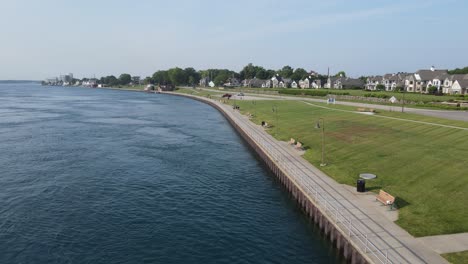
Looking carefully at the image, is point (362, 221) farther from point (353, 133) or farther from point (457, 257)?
point (353, 133)

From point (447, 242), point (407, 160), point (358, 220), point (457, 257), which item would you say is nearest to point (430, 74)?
point (407, 160)

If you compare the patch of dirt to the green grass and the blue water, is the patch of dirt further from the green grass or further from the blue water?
the green grass

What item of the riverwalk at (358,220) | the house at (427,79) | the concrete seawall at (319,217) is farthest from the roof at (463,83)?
the riverwalk at (358,220)

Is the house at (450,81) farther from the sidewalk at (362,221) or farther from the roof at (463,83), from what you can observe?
the sidewalk at (362,221)

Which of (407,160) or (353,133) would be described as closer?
(407,160)

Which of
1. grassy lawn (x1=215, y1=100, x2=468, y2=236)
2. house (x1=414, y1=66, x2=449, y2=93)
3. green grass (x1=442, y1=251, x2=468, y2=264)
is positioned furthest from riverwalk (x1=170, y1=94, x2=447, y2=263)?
house (x1=414, y1=66, x2=449, y2=93)

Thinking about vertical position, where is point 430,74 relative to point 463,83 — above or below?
above
